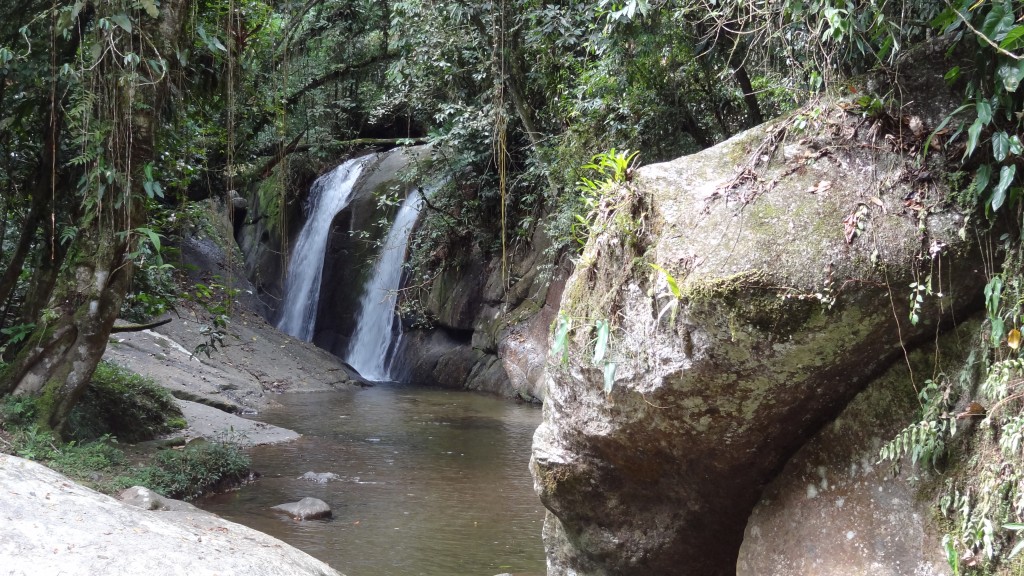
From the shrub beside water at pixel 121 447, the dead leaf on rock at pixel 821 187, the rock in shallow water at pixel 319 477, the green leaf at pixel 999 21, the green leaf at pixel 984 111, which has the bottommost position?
the rock in shallow water at pixel 319 477

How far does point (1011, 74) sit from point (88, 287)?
6.64m

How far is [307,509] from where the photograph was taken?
22.9 feet

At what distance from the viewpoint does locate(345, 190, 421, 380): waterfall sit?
1794cm

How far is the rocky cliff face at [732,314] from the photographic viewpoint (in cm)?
349

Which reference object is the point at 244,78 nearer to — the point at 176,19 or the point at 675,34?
the point at 176,19

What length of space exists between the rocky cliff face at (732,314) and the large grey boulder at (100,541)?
1638 millimetres

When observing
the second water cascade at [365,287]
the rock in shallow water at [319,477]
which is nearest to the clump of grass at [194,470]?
the rock in shallow water at [319,477]

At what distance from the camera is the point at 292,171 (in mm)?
19312

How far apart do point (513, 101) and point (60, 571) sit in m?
10.3

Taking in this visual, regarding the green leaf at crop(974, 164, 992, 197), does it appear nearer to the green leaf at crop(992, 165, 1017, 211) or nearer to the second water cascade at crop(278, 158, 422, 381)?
the green leaf at crop(992, 165, 1017, 211)

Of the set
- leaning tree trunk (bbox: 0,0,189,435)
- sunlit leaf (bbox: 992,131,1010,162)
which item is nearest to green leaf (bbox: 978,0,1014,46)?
sunlit leaf (bbox: 992,131,1010,162)

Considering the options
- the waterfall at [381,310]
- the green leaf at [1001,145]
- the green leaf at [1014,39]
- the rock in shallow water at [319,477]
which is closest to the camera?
the green leaf at [1014,39]

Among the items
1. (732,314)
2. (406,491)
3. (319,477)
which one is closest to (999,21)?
(732,314)

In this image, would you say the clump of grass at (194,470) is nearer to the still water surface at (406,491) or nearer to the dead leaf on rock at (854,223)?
the still water surface at (406,491)
